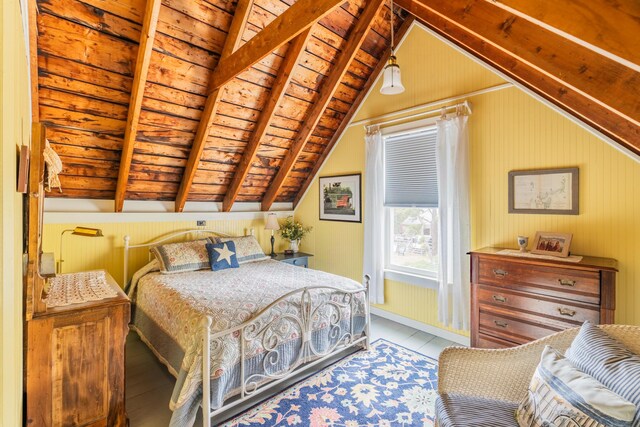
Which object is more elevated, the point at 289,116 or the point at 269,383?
the point at 289,116

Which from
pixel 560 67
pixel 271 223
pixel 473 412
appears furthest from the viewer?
pixel 271 223

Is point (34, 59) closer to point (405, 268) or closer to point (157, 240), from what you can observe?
point (157, 240)

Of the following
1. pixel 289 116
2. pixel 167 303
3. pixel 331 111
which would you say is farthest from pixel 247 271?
pixel 331 111

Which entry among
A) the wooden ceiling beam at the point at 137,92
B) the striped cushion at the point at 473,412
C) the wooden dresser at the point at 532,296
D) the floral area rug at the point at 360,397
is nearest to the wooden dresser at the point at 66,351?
the floral area rug at the point at 360,397

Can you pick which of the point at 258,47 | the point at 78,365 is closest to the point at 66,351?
the point at 78,365

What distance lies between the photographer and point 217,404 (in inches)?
76.6

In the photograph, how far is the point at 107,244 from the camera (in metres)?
3.49

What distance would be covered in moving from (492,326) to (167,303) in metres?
2.73

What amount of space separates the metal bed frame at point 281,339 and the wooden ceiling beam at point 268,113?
6.55ft

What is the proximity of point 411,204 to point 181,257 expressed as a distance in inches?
106

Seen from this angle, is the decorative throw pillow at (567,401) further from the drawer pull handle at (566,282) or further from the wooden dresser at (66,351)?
the wooden dresser at (66,351)

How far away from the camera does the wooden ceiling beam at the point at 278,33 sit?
214cm

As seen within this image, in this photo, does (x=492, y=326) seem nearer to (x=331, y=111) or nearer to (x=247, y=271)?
(x=247, y=271)

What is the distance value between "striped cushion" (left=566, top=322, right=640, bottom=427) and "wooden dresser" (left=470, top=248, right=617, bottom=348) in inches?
38.3
